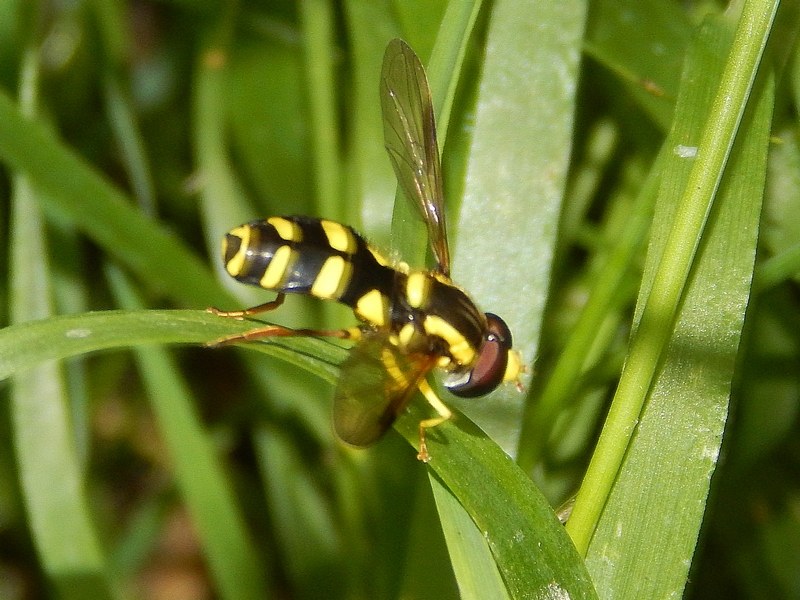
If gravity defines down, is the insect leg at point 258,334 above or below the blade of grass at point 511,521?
above

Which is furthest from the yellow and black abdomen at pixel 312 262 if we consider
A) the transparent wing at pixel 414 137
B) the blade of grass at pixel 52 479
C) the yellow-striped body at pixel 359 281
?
the blade of grass at pixel 52 479

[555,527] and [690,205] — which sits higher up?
[690,205]

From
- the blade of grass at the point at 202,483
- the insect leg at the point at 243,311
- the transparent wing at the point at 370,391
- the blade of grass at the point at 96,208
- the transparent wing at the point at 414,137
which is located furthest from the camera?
the blade of grass at the point at 202,483

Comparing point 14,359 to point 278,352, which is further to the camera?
point 278,352

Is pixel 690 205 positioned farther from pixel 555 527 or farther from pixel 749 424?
pixel 749 424

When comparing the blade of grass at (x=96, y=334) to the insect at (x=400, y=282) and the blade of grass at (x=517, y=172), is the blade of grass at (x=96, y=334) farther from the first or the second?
the blade of grass at (x=517, y=172)

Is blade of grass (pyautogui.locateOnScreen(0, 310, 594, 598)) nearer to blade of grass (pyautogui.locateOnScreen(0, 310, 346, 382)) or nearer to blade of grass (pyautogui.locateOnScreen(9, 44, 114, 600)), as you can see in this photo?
blade of grass (pyautogui.locateOnScreen(0, 310, 346, 382))

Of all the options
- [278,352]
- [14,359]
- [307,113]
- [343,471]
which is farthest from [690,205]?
[307,113]
